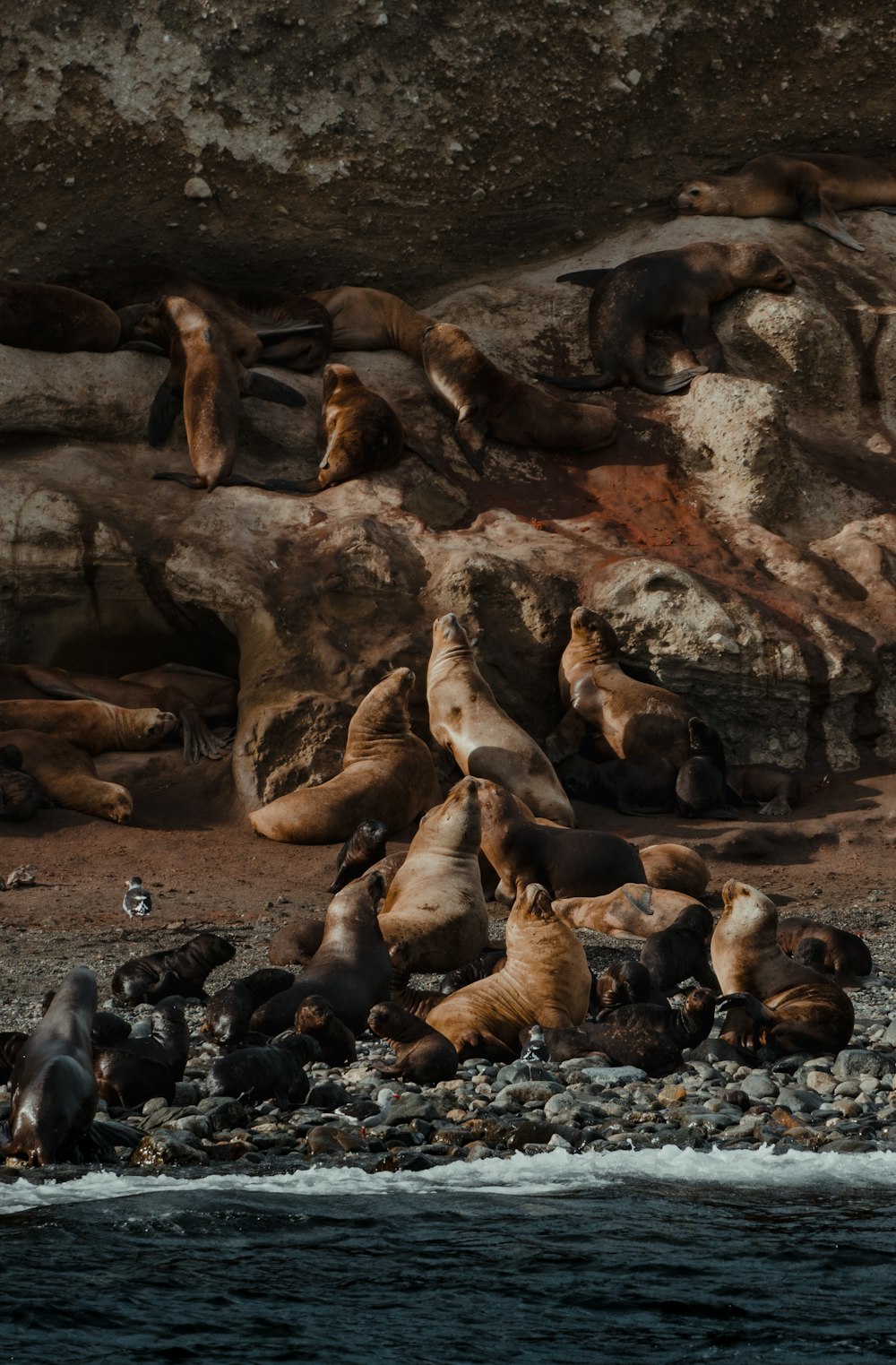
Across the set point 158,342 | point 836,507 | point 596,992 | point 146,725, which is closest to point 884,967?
point 596,992

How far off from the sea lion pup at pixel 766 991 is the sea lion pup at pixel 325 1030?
4.96 feet

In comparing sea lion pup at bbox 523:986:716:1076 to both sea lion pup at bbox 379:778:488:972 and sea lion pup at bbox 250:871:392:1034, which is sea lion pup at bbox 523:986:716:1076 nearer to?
sea lion pup at bbox 250:871:392:1034

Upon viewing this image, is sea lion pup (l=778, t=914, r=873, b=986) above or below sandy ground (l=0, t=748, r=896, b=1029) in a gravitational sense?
above

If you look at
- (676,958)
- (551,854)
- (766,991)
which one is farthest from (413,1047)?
(551,854)

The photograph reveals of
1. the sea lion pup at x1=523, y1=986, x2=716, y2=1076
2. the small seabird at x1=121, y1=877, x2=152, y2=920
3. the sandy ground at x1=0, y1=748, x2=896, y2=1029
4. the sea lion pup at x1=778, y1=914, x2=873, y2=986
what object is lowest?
the sandy ground at x1=0, y1=748, x2=896, y2=1029

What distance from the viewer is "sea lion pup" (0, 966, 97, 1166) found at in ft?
16.9

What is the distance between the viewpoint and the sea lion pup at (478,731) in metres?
11.6

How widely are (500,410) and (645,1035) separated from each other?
30.0 ft

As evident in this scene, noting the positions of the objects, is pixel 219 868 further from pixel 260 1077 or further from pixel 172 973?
pixel 260 1077

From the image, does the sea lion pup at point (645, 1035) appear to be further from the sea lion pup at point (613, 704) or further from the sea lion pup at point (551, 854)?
the sea lion pup at point (613, 704)

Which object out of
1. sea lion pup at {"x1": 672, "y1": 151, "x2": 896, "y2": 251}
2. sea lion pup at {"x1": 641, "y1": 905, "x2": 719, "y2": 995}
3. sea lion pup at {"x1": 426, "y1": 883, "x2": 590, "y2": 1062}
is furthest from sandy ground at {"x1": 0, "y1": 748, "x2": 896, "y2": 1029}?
sea lion pup at {"x1": 672, "y1": 151, "x2": 896, "y2": 251}

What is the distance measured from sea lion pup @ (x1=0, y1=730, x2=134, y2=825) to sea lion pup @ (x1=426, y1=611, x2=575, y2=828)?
7.41 ft

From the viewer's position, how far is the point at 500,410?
49.0 ft

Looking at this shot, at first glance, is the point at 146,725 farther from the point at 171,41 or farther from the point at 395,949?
the point at 171,41
